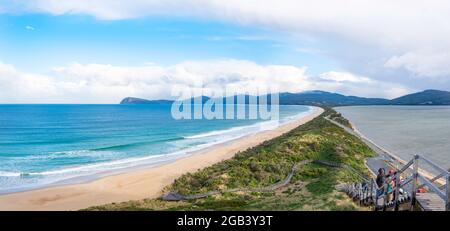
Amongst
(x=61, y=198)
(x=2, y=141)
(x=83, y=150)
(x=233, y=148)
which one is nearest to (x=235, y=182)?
(x=61, y=198)

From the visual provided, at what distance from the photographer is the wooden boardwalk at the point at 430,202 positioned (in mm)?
9586

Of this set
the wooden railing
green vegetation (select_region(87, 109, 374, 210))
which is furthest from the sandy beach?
the wooden railing

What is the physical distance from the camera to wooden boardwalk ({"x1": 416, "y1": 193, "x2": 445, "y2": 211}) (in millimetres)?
9586

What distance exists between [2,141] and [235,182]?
48.5 metres

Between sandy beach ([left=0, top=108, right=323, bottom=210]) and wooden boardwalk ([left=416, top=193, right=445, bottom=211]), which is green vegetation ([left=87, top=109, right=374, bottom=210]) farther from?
wooden boardwalk ([left=416, top=193, right=445, bottom=211])

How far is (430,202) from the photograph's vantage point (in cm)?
1004

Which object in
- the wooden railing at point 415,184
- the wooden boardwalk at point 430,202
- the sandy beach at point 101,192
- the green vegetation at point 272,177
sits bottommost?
the sandy beach at point 101,192

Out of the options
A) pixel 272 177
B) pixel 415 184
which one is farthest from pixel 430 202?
pixel 272 177

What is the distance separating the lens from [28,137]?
69438mm

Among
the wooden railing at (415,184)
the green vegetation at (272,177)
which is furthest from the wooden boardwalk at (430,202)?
the green vegetation at (272,177)

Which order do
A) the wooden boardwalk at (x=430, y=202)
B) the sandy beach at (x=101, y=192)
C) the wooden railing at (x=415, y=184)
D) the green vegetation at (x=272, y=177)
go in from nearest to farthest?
the wooden railing at (x=415, y=184) < the wooden boardwalk at (x=430, y=202) < the green vegetation at (x=272, y=177) < the sandy beach at (x=101, y=192)

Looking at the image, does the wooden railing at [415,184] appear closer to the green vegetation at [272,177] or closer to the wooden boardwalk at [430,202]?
the wooden boardwalk at [430,202]
